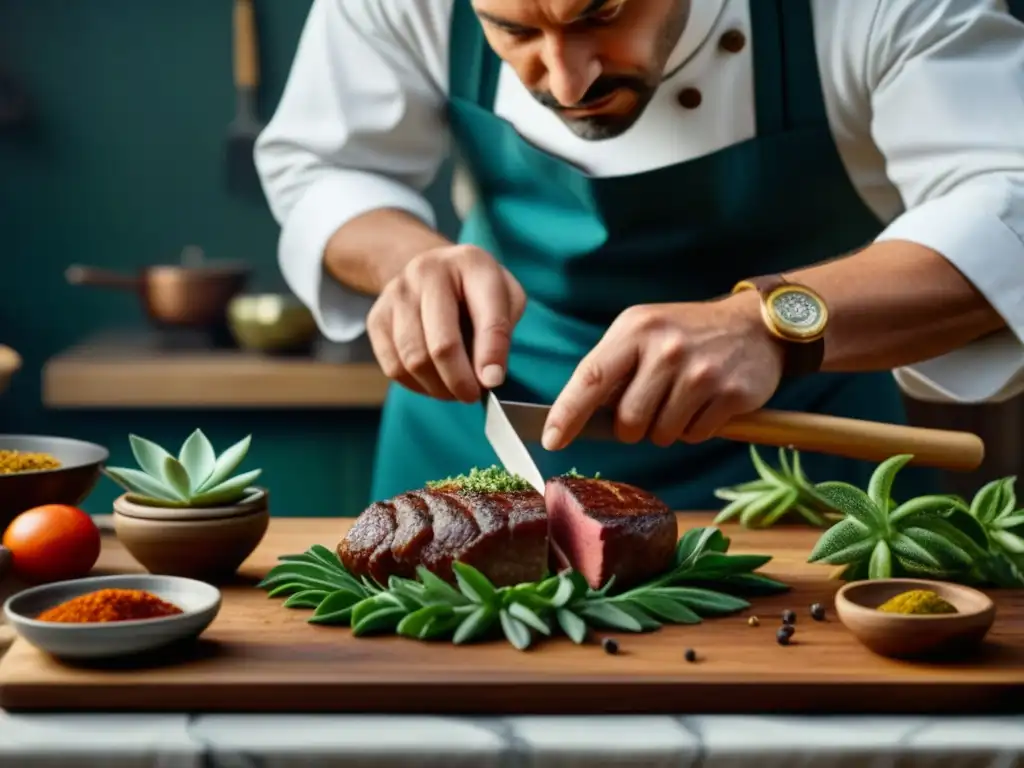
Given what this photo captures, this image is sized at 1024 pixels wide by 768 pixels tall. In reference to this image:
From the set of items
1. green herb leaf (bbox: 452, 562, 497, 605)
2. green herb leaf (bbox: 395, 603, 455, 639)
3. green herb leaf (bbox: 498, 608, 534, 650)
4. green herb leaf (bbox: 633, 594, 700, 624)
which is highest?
green herb leaf (bbox: 452, 562, 497, 605)

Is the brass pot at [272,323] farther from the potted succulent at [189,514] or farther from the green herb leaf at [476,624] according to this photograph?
the green herb leaf at [476,624]

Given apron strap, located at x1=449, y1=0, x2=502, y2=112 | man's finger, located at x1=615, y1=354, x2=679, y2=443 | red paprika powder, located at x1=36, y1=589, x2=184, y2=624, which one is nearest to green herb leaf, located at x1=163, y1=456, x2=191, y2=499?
red paprika powder, located at x1=36, y1=589, x2=184, y2=624

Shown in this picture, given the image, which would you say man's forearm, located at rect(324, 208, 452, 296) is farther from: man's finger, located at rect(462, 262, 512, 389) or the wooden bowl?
the wooden bowl

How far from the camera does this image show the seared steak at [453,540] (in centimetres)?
141

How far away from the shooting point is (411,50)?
7.47 ft

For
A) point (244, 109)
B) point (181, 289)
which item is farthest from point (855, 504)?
point (244, 109)

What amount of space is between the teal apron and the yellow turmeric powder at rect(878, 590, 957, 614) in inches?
32.0

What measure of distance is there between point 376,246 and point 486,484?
70cm

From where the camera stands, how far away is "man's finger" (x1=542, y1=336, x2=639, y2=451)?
1556mm

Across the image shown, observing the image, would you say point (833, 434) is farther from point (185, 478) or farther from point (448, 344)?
point (185, 478)

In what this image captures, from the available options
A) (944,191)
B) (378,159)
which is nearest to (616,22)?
(944,191)

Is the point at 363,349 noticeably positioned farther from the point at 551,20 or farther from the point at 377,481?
the point at 551,20

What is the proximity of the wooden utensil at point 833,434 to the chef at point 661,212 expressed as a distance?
0.08 feet

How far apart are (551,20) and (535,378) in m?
0.66
